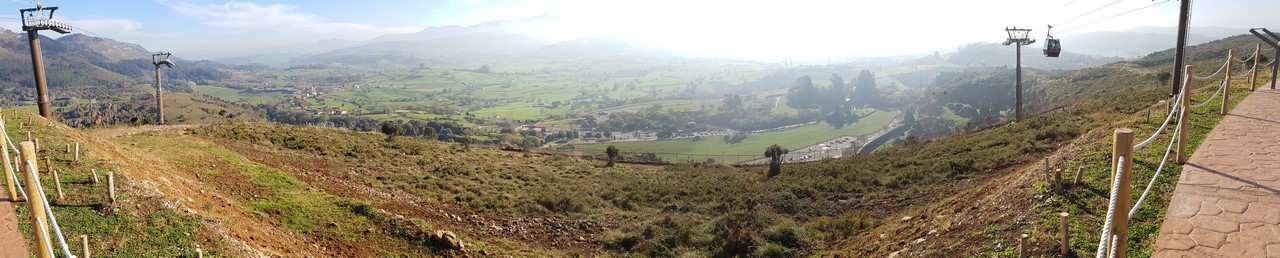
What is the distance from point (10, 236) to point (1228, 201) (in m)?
13.3

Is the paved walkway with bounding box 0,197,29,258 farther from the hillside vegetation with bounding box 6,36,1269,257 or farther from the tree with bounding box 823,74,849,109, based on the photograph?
the tree with bounding box 823,74,849,109

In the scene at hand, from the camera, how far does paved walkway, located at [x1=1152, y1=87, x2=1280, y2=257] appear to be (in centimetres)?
486

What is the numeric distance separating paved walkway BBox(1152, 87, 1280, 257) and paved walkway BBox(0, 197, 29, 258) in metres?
11.4

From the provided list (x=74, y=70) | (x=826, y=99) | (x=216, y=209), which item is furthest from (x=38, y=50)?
(x=74, y=70)

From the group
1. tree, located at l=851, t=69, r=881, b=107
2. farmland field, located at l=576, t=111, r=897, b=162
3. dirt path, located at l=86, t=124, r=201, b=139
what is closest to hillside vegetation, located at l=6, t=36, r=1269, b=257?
dirt path, located at l=86, t=124, r=201, b=139

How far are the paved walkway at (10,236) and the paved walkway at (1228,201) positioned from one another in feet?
37.4

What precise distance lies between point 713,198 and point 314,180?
11.6 meters

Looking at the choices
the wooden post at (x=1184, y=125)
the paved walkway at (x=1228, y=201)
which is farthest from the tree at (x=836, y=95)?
the wooden post at (x=1184, y=125)

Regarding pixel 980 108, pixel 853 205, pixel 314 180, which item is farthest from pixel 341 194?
pixel 980 108

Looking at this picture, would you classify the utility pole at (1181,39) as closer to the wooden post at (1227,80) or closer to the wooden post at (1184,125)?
the wooden post at (1227,80)

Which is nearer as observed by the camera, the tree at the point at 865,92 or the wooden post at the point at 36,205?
the wooden post at the point at 36,205

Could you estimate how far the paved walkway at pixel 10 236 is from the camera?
631 centimetres

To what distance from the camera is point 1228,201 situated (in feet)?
19.0

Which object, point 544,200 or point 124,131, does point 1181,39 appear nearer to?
point 544,200
